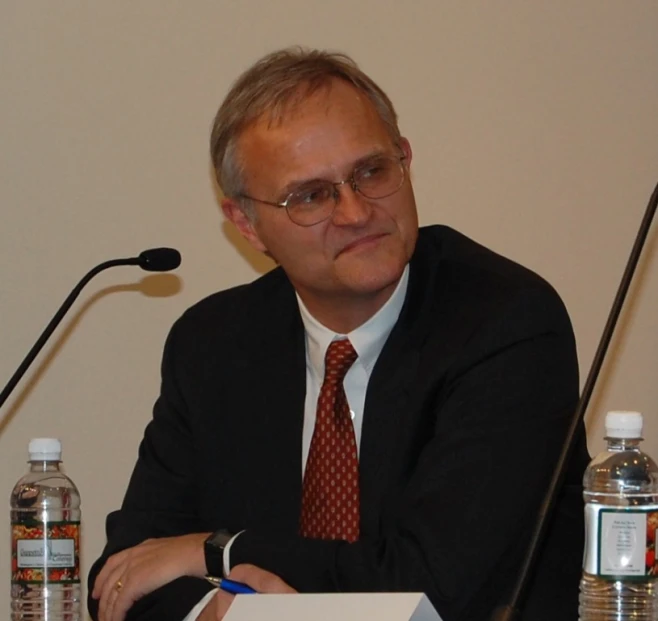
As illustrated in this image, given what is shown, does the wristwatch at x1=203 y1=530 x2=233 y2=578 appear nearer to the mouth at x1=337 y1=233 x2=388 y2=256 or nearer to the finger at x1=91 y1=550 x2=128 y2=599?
the finger at x1=91 y1=550 x2=128 y2=599

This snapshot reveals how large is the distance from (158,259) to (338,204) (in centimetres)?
48

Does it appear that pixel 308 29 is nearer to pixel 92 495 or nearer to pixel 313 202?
pixel 313 202

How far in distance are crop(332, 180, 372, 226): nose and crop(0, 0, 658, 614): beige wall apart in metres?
1.06

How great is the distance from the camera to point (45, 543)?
2494mm

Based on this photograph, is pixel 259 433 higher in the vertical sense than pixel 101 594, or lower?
higher

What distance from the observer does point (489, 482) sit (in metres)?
2.29

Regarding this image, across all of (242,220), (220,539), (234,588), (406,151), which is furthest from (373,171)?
(234,588)

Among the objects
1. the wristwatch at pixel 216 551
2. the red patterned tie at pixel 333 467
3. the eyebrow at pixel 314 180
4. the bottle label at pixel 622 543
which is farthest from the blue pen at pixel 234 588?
the eyebrow at pixel 314 180

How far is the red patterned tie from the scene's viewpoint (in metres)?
2.63

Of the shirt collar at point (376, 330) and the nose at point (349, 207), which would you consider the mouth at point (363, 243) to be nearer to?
the nose at point (349, 207)

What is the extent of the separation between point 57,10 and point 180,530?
61.6 inches

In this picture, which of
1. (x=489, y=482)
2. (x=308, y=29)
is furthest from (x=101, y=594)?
(x=308, y=29)

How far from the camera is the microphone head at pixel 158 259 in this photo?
2.86 metres

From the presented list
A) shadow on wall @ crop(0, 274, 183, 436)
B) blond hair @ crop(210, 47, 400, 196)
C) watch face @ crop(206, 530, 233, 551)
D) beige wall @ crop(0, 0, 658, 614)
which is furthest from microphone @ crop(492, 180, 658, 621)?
shadow on wall @ crop(0, 274, 183, 436)
